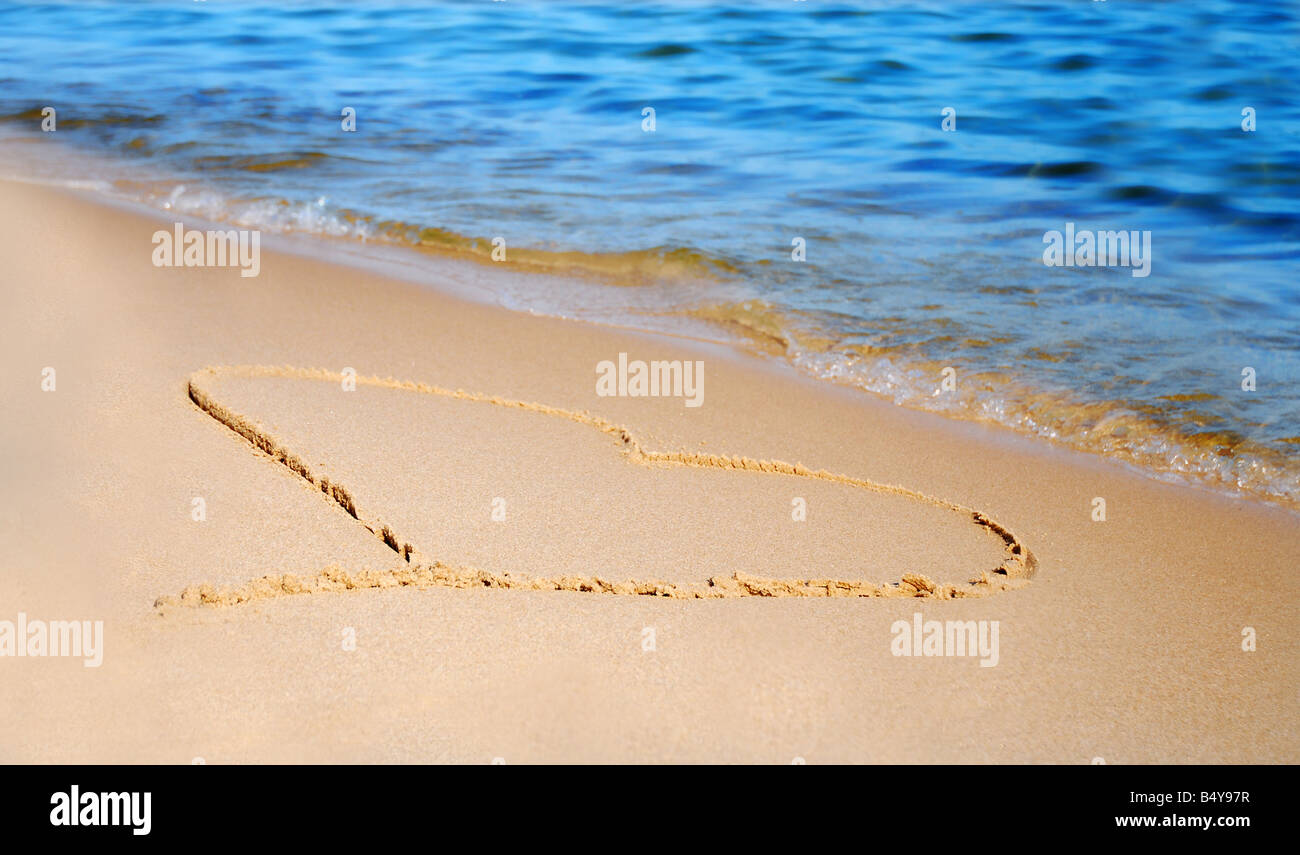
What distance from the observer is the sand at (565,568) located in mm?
2361

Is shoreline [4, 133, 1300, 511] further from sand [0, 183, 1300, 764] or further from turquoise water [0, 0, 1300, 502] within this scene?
sand [0, 183, 1300, 764]

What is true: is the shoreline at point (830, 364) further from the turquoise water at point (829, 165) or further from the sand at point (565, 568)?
the sand at point (565, 568)

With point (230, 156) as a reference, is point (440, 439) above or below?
below

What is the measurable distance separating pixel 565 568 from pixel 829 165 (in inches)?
206

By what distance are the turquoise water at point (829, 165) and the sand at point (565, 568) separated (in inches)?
25.2

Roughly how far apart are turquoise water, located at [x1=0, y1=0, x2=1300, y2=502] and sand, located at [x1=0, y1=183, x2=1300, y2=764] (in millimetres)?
641

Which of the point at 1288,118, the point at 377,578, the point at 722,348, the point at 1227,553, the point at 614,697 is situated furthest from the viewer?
the point at 1288,118

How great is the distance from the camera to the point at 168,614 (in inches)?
103

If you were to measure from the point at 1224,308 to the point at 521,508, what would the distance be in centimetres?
365

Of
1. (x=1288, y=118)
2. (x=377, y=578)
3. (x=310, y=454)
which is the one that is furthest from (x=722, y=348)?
(x=1288, y=118)

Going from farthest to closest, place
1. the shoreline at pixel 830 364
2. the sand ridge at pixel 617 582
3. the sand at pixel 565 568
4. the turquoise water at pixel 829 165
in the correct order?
the turquoise water at pixel 829 165 < the shoreline at pixel 830 364 < the sand ridge at pixel 617 582 < the sand at pixel 565 568

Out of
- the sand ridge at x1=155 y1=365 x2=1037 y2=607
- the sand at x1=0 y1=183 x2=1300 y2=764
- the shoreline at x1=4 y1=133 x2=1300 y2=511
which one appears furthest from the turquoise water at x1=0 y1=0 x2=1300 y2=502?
the sand ridge at x1=155 y1=365 x2=1037 y2=607

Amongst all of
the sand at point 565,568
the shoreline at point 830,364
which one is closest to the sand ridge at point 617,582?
the sand at point 565,568
